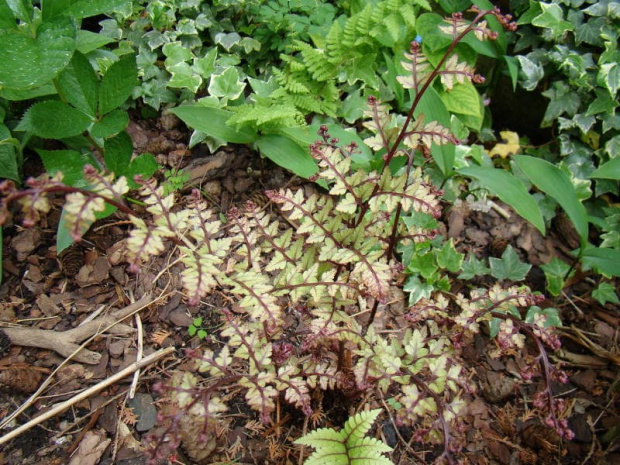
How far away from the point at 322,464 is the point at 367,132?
1576 millimetres

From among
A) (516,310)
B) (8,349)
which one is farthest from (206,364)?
(516,310)

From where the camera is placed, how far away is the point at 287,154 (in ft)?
7.07

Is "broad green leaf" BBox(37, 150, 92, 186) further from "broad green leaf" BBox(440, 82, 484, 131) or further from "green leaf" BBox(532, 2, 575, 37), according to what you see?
"green leaf" BBox(532, 2, 575, 37)

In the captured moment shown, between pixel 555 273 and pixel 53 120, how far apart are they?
223 centimetres

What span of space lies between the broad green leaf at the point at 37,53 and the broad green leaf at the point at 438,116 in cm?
145

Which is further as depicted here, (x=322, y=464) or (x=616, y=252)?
(x=616, y=252)

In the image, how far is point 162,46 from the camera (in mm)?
2477

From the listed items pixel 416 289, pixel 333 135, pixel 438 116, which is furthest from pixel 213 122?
pixel 416 289

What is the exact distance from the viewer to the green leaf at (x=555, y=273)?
86.1 inches

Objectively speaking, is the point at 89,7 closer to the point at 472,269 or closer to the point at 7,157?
the point at 7,157

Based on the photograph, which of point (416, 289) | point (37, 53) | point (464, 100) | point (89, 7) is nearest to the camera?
point (37, 53)

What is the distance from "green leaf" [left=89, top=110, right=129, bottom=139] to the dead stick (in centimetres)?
85

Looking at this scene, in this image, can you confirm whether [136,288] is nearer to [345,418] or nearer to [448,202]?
[345,418]

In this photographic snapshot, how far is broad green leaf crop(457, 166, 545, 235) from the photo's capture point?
2129 mm
